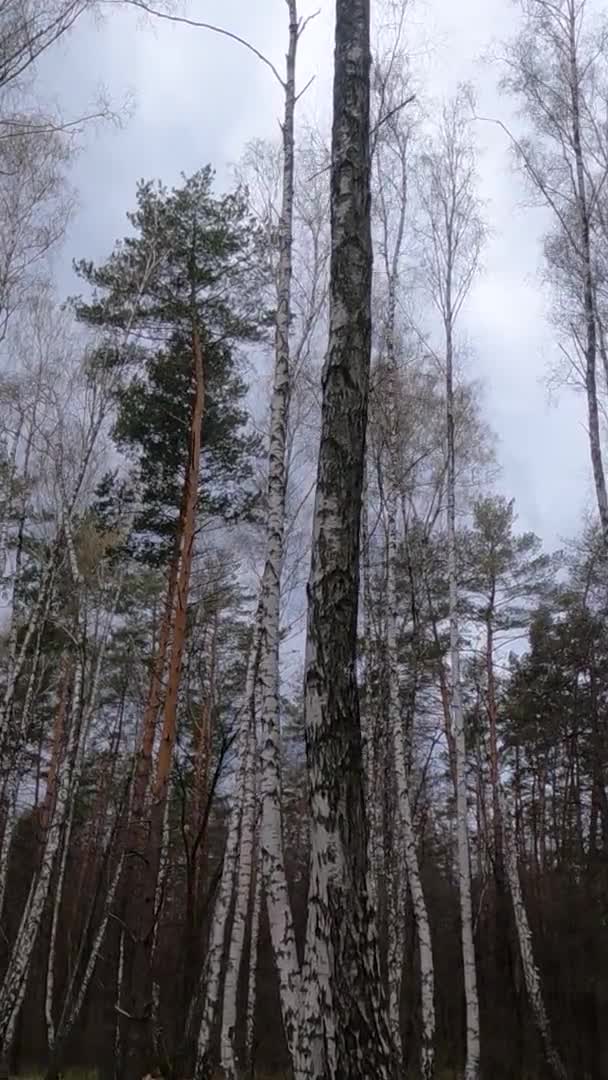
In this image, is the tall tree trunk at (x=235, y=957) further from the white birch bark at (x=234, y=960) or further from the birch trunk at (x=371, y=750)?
the birch trunk at (x=371, y=750)

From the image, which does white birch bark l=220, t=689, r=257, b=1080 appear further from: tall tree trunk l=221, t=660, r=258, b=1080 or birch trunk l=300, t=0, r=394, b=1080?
birch trunk l=300, t=0, r=394, b=1080

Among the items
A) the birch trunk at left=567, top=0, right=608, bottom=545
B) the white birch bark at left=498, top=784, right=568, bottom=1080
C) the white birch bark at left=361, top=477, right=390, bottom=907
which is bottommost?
the white birch bark at left=498, top=784, right=568, bottom=1080

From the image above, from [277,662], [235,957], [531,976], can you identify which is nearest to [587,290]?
[277,662]

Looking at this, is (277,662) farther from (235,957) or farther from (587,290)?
(587,290)

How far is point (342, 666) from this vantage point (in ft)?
12.1

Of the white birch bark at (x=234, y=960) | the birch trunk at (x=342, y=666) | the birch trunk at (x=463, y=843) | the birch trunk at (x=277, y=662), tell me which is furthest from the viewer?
the birch trunk at (x=463, y=843)

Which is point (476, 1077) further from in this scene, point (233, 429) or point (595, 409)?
point (233, 429)

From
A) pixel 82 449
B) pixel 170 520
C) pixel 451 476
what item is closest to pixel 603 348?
pixel 451 476

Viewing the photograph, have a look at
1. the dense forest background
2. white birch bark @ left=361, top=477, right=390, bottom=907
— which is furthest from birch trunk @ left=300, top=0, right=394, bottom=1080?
white birch bark @ left=361, top=477, right=390, bottom=907

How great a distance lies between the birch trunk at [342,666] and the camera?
10.6ft

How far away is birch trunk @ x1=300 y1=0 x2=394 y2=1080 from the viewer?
322 cm

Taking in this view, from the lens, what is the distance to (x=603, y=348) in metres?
9.95

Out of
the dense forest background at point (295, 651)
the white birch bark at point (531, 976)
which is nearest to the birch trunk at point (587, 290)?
the dense forest background at point (295, 651)

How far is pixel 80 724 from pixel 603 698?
391 inches
